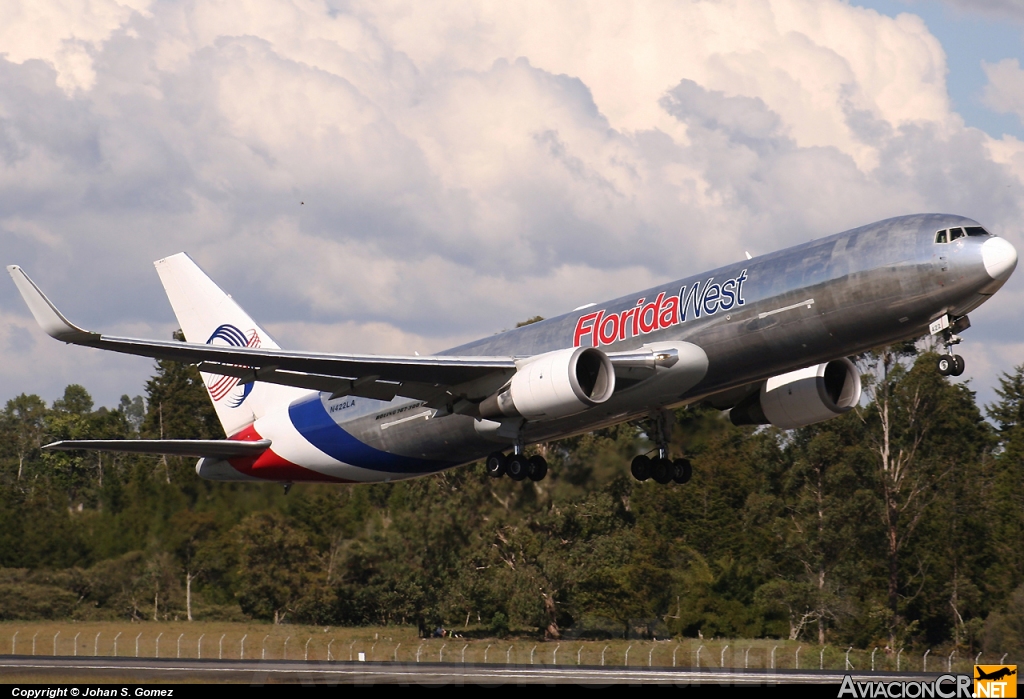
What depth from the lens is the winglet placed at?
25438 mm

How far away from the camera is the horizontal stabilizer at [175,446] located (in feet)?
102

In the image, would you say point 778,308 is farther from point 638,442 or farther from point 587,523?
point 587,523

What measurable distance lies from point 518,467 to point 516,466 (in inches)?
2.7

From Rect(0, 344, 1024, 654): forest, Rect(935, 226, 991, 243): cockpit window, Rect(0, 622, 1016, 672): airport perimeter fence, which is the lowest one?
Rect(0, 622, 1016, 672): airport perimeter fence

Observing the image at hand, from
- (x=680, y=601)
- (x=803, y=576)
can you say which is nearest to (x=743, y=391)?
(x=680, y=601)

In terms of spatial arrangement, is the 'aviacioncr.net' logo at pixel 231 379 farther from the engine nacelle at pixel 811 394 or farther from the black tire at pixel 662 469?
the engine nacelle at pixel 811 394

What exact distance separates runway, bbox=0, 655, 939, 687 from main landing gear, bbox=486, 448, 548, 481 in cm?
474

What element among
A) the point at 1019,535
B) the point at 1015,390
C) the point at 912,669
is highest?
the point at 1015,390

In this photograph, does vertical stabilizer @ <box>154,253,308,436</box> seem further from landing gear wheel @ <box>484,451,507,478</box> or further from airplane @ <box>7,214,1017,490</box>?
landing gear wheel @ <box>484,451,507,478</box>

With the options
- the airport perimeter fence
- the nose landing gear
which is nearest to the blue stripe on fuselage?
the airport perimeter fence

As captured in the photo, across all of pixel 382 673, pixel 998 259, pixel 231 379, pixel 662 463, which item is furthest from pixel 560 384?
pixel 231 379

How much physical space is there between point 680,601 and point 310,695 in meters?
33.9

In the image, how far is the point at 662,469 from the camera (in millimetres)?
32531

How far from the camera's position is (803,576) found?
2325 inches
